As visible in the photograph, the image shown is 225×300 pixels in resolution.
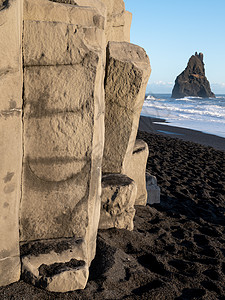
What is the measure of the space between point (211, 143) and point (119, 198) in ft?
25.6

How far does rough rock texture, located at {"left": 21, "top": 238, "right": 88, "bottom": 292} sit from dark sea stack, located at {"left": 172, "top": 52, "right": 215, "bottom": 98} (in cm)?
5156

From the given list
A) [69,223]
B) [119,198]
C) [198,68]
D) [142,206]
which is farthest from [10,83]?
[198,68]

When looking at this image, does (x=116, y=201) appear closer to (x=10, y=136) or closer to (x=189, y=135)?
(x=10, y=136)

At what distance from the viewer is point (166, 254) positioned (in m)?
2.84

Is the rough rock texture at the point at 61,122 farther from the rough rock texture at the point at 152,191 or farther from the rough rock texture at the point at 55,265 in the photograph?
the rough rock texture at the point at 152,191

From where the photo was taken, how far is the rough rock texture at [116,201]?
2.91m

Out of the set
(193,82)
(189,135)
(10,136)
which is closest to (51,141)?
(10,136)

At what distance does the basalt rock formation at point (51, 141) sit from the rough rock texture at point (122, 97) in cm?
67

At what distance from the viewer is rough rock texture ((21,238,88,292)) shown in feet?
6.39

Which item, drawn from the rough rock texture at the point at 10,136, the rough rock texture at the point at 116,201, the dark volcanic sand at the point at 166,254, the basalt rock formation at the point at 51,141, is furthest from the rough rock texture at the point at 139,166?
the rough rock texture at the point at 10,136

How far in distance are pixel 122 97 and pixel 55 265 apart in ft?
5.27

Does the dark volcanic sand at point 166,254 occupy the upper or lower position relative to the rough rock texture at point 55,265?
lower

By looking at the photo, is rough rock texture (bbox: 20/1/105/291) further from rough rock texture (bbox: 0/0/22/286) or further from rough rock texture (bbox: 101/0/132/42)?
rough rock texture (bbox: 101/0/132/42)

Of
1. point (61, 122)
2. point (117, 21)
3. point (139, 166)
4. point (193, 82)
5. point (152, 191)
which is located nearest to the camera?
point (61, 122)
